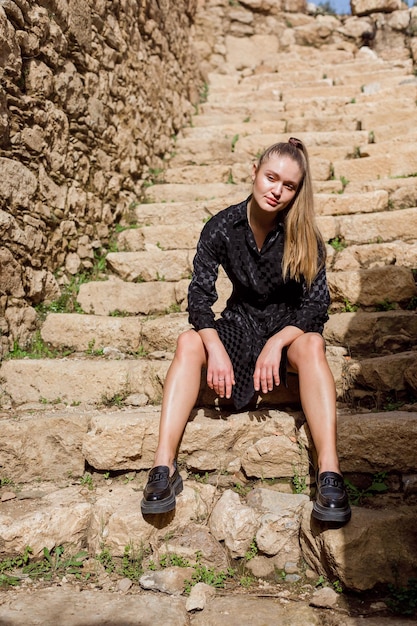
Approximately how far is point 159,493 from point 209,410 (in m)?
0.56

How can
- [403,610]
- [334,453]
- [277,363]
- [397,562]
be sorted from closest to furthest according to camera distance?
1. [403,610]
2. [397,562]
3. [334,453]
4. [277,363]

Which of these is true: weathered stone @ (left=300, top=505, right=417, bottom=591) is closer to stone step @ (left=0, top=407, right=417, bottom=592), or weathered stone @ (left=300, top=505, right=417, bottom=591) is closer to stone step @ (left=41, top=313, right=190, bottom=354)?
stone step @ (left=0, top=407, right=417, bottom=592)

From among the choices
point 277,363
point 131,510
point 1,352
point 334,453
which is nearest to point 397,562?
point 334,453

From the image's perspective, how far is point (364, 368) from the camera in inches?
95.1

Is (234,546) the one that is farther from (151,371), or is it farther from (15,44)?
(15,44)

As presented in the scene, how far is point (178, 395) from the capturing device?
204 centimetres

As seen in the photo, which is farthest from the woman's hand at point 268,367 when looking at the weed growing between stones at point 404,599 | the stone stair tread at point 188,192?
the stone stair tread at point 188,192

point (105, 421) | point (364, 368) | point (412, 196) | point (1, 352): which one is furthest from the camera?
point (412, 196)

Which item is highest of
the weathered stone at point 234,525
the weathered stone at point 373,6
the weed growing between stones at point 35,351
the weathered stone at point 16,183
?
the weathered stone at point 373,6

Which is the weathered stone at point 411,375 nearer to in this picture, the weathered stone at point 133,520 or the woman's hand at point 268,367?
the woman's hand at point 268,367

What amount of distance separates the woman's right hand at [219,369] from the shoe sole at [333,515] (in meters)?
0.55

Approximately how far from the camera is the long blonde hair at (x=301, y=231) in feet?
7.22

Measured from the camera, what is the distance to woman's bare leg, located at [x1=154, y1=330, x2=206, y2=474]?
1982 mm

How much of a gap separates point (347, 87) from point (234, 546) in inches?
228
